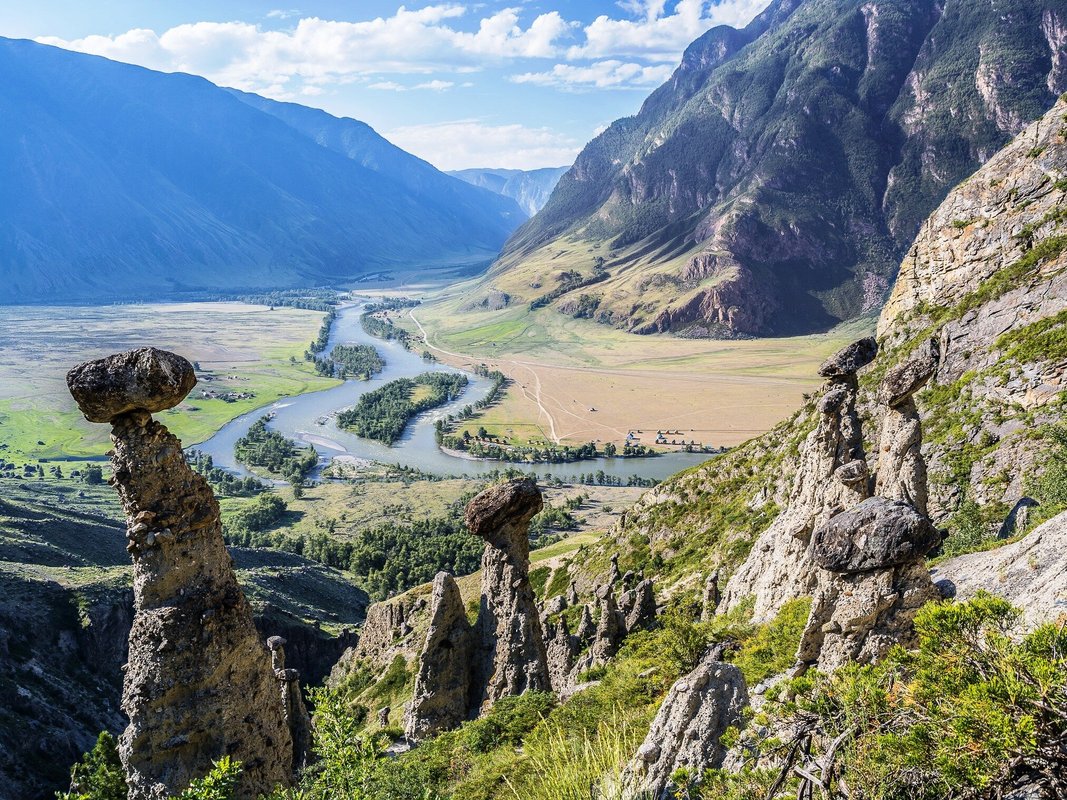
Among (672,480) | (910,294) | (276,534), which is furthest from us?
(276,534)

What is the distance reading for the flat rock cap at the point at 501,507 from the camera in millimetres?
22062

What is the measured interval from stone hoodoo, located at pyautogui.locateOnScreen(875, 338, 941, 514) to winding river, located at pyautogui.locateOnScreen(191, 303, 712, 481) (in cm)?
9040

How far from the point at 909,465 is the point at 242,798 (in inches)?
861

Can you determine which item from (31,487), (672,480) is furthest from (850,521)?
(31,487)

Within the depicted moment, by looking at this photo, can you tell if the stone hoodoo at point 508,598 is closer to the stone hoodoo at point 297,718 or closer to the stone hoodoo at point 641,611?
the stone hoodoo at point 297,718

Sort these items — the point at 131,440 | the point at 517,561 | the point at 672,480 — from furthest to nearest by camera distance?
1. the point at 672,480
2. the point at 517,561
3. the point at 131,440

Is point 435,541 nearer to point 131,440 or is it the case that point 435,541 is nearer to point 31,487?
point 131,440

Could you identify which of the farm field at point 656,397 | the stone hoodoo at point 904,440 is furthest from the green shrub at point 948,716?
the farm field at point 656,397

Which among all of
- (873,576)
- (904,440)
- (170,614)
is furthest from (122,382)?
(904,440)

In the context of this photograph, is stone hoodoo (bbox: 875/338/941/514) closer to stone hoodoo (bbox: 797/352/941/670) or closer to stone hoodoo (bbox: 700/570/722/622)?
stone hoodoo (bbox: 700/570/722/622)

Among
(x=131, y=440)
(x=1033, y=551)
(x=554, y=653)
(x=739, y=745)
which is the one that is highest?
(x=131, y=440)

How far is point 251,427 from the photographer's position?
14662cm

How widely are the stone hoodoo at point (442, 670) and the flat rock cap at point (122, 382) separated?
42.4 ft

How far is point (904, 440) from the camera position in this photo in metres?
23.8
